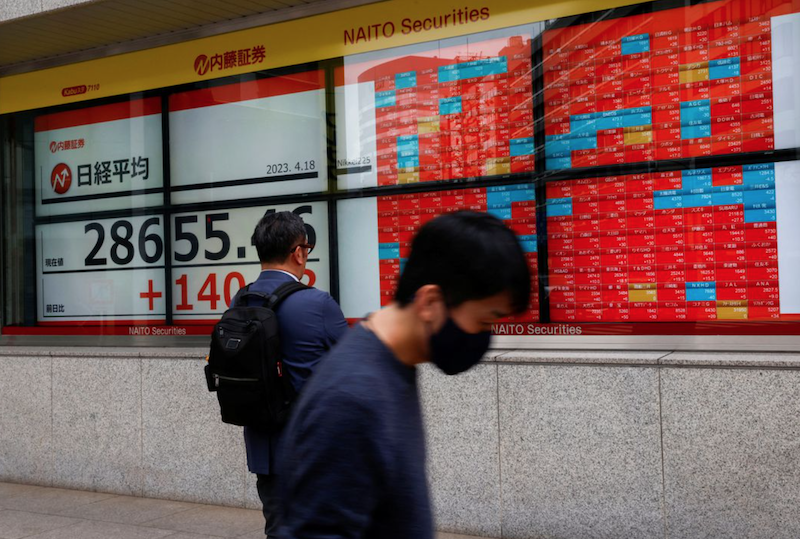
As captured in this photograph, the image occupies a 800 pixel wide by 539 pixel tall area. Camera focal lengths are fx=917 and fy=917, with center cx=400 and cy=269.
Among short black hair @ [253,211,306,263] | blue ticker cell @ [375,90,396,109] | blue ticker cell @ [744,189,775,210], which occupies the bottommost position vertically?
short black hair @ [253,211,306,263]

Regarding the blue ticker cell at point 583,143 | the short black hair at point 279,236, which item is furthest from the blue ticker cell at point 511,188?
the short black hair at point 279,236

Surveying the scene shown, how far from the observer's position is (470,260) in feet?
4.92

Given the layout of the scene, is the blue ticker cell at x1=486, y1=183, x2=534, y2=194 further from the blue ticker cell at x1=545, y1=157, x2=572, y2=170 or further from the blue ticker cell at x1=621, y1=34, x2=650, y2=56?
the blue ticker cell at x1=621, y1=34, x2=650, y2=56

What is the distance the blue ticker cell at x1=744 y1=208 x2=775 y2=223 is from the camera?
492 cm

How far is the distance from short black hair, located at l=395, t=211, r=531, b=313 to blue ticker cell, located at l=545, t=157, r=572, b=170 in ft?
13.2

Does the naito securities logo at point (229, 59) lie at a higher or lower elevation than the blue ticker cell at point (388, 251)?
higher

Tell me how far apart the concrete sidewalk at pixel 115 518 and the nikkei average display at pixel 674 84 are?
2539 millimetres

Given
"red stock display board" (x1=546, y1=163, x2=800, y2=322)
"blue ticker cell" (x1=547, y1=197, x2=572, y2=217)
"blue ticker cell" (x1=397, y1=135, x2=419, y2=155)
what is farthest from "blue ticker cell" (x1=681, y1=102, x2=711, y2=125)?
"blue ticker cell" (x1=397, y1=135, x2=419, y2=155)

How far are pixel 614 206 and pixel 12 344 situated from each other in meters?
5.18

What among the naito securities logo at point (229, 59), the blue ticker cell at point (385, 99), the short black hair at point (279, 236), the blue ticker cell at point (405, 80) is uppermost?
the naito securities logo at point (229, 59)

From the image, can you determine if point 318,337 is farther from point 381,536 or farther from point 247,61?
point 247,61

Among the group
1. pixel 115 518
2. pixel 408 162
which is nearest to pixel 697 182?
pixel 408 162

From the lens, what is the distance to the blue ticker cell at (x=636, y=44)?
17.1 ft

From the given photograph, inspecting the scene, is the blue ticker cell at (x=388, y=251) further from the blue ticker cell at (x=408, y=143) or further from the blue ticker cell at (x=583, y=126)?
the blue ticker cell at (x=583, y=126)
